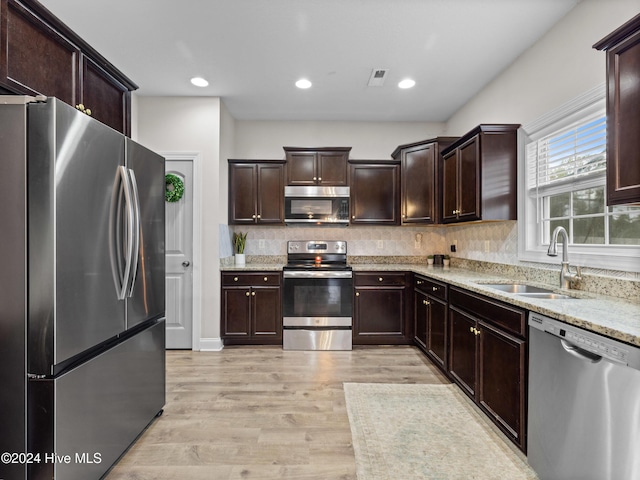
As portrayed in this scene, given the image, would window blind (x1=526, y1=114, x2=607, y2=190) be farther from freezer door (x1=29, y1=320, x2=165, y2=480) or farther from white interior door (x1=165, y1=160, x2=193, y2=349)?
white interior door (x1=165, y1=160, x2=193, y2=349)

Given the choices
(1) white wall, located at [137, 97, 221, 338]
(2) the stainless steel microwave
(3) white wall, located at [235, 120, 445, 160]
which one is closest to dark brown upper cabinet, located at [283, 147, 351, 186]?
(2) the stainless steel microwave

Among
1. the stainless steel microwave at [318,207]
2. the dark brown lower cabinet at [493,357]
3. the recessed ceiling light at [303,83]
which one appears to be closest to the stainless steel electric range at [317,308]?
the stainless steel microwave at [318,207]

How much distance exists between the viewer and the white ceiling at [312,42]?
2307 millimetres

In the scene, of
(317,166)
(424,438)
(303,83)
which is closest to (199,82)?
(303,83)

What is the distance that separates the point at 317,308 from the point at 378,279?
0.78 meters

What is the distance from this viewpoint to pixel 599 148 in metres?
2.22

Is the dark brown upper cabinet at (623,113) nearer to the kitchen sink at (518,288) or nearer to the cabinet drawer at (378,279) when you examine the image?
the kitchen sink at (518,288)

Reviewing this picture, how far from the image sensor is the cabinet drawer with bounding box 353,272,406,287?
154 inches

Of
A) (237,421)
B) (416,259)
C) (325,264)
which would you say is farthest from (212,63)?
(416,259)

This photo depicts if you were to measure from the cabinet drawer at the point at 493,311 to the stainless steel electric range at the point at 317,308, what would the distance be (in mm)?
1399

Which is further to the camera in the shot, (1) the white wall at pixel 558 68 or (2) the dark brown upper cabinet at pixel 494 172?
(2) the dark brown upper cabinet at pixel 494 172

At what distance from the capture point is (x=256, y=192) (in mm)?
4184

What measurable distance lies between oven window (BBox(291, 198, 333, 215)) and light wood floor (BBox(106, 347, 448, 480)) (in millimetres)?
1653

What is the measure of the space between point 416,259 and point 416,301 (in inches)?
36.1
